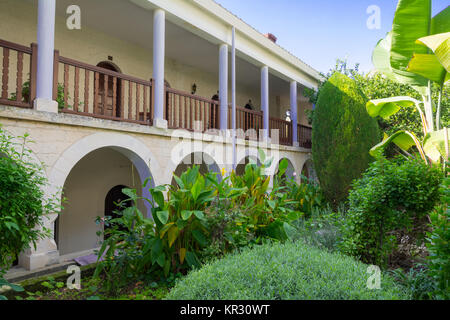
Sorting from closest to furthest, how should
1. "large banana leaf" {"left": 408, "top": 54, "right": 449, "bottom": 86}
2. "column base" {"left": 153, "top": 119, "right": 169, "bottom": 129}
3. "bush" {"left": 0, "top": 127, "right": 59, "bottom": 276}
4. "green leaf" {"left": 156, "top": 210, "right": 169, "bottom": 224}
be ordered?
"bush" {"left": 0, "top": 127, "right": 59, "bottom": 276} → "green leaf" {"left": 156, "top": 210, "right": 169, "bottom": 224} → "large banana leaf" {"left": 408, "top": 54, "right": 449, "bottom": 86} → "column base" {"left": 153, "top": 119, "right": 169, "bottom": 129}

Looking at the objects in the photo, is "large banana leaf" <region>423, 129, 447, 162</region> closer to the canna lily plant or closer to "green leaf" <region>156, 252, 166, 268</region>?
the canna lily plant

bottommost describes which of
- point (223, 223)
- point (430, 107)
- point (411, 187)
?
point (223, 223)

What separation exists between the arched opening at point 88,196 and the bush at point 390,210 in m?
5.61

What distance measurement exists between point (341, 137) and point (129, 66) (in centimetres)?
695

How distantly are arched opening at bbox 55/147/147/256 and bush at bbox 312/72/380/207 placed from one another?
5.82 meters

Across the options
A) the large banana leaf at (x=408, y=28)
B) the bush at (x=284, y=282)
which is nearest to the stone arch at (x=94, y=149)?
the bush at (x=284, y=282)

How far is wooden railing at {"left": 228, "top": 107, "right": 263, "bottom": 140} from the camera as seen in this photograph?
8414 millimetres

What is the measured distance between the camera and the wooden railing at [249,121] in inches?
331

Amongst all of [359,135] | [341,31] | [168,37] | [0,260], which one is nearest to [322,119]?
[359,135]

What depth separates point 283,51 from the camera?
988cm

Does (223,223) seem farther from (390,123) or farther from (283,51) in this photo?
(390,123)

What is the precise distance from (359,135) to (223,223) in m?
6.33

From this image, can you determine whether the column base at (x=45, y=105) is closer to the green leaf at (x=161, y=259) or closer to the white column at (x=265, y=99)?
the green leaf at (x=161, y=259)

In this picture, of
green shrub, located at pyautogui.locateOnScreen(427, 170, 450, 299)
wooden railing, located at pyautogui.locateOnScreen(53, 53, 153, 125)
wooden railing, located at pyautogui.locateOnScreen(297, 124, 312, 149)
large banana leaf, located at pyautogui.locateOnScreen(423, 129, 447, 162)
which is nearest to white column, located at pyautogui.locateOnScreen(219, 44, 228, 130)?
wooden railing, located at pyautogui.locateOnScreen(53, 53, 153, 125)
